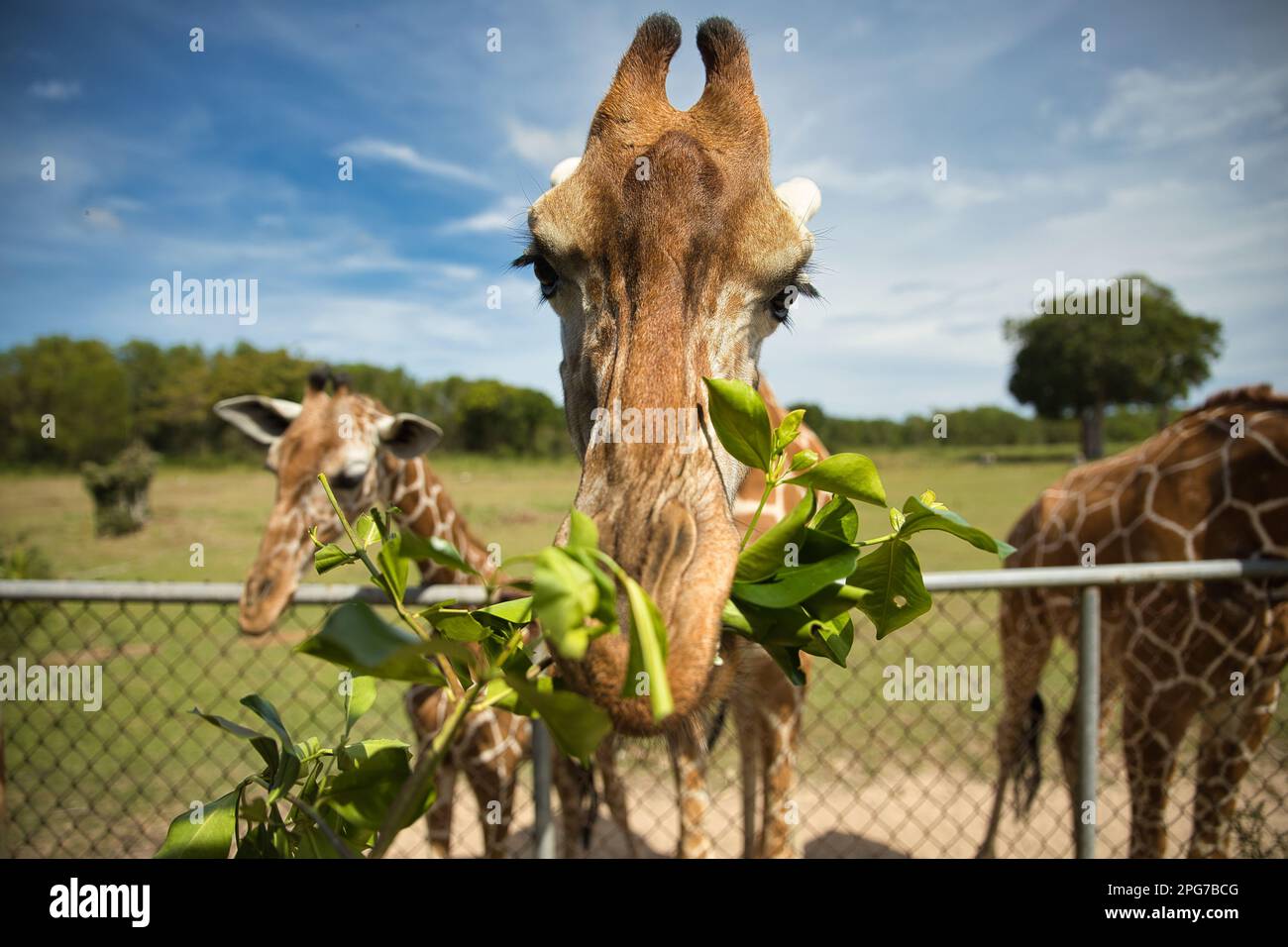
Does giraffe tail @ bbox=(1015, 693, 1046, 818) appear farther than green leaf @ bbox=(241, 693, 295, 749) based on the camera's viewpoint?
Yes

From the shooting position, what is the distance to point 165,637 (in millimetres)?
10055

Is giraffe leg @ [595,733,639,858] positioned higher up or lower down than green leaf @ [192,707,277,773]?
lower down

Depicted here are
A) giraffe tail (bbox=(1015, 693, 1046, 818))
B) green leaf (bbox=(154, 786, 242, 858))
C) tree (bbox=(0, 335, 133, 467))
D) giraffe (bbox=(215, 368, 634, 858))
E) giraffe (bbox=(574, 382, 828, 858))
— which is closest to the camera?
green leaf (bbox=(154, 786, 242, 858))

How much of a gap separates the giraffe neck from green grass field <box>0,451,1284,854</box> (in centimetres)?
117

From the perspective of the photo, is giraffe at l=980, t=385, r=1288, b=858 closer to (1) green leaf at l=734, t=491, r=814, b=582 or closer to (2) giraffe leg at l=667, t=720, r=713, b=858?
(2) giraffe leg at l=667, t=720, r=713, b=858

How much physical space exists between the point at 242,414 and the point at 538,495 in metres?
26.8

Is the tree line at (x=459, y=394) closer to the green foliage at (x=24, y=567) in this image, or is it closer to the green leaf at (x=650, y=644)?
the green foliage at (x=24, y=567)

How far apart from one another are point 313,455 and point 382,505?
0.68m

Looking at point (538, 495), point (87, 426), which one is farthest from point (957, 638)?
point (87, 426)

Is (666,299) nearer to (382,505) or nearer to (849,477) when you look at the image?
(849,477)

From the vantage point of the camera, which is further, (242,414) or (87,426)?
(87,426)

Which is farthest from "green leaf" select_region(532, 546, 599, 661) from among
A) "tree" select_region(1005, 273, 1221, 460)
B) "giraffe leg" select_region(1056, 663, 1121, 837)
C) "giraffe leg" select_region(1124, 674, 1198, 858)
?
"tree" select_region(1005, 273, 1221, 460)

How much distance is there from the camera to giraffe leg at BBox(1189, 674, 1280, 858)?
12.3 ft
